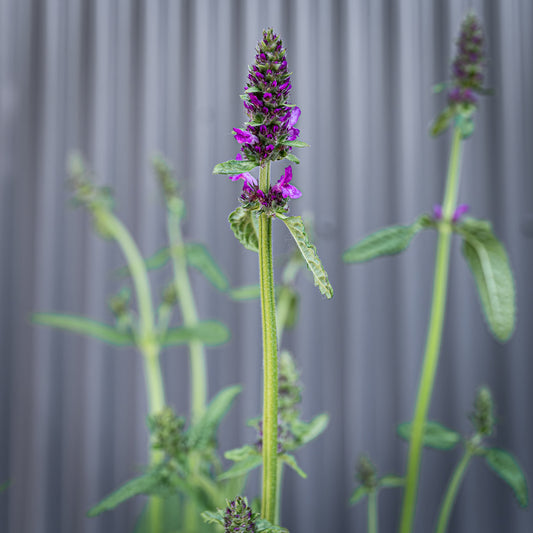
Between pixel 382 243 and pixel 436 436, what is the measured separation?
254 mm

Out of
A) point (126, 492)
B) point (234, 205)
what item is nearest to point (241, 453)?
point (126, 492)

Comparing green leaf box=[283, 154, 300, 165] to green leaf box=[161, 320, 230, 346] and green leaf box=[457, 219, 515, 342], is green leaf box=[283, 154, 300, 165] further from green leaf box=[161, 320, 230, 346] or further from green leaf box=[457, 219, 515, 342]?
green leaf box=[161, 320, 230, 346]

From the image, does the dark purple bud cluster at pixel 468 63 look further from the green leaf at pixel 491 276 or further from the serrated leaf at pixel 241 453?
the serrated leaf at pixel 241 453

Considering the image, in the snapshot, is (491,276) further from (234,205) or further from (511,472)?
(234,205)

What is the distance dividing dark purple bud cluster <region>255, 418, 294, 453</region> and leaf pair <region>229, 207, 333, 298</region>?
141 millimetres

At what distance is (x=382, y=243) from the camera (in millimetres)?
534

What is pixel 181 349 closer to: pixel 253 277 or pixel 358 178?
pixel 253 277

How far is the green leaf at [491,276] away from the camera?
1.60ft

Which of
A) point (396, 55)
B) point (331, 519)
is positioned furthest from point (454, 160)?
point (331, 519)

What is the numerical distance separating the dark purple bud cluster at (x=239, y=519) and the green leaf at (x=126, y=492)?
0.14m

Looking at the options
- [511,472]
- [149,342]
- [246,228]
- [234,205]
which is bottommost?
[511,472]

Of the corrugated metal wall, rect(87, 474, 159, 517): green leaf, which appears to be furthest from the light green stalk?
the corrugated metal wall

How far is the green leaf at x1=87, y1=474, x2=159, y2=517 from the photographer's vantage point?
41cm

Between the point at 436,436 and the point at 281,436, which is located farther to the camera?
the point at 436,436
